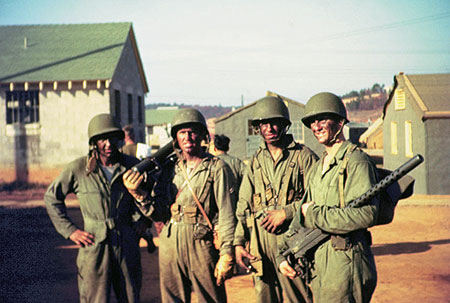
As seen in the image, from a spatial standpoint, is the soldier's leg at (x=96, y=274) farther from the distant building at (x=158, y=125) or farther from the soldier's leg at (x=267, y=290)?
the distant building at (x=158, y=125)

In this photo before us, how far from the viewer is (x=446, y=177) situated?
774 inches

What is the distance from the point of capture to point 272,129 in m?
5.32

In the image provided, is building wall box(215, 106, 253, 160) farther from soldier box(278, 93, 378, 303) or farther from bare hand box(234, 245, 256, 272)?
soldier box(278, 93, 378, 303)

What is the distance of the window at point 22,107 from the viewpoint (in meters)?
23.8

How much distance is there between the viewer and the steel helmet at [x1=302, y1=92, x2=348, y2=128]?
3975mm

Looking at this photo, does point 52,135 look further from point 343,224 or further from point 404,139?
point 343,224

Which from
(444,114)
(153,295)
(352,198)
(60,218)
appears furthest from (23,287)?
(444,114)

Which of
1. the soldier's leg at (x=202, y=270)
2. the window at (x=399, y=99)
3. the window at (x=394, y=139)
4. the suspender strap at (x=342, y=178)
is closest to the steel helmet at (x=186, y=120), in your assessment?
the soldier's leg at (x=202, y=270)

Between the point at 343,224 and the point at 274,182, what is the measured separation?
1.63m

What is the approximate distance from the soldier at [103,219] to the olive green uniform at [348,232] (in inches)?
90.2

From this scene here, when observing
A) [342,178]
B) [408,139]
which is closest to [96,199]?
[342,178]

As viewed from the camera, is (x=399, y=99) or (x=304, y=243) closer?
(x=304, y=243)

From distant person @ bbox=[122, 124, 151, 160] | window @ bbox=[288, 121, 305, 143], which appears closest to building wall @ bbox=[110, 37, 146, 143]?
window @ bbox=[288, 121, 305, 143]

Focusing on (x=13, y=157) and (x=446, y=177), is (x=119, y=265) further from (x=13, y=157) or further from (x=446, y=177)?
(x=13, y=157)
